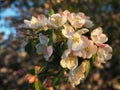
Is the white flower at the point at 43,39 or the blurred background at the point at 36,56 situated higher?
the white flower at the point at 43,39

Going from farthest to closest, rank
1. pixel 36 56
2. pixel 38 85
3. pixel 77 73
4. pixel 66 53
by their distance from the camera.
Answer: pixel 36 56, pixel 38 85, pixel 77 73, pixel 66 53

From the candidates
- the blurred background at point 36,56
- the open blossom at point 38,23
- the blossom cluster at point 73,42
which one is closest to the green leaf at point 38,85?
the blossom cluster at point 73,42

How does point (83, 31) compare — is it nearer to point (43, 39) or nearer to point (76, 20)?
point (76, 20)

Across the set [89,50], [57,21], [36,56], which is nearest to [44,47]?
[57,21]

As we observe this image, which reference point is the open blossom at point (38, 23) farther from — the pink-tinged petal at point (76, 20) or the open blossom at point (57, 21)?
the pink-tinged petal at point (76, 20)

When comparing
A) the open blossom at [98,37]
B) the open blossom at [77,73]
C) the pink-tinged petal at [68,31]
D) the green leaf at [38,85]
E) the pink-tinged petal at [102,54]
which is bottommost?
the green leaf at [38,85]

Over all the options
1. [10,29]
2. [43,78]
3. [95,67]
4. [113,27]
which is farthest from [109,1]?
[43,78]

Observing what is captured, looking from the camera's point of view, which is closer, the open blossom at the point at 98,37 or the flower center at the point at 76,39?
the flower center at the point at 76,39

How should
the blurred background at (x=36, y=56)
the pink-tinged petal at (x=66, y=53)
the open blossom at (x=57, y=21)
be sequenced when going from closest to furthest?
1. the pink-tinged petal at (x=66, y=53)
2. the open blossom at (x=57, y=21)
3. the blurred background at (x=36, y=56)
